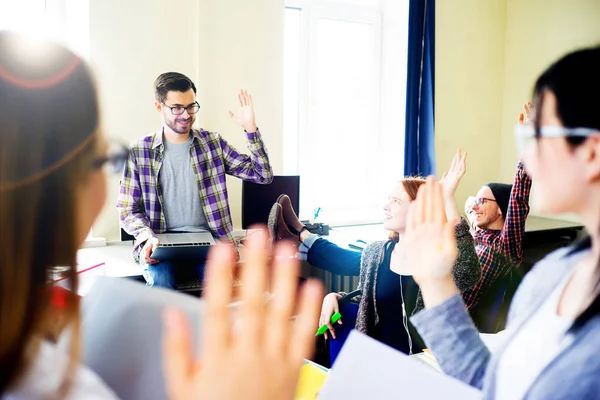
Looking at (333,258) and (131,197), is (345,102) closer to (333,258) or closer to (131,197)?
(333,258)

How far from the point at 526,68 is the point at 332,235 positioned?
239 centimetres

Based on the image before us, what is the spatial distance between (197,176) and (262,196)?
2.04 feet

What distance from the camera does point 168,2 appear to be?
315cm

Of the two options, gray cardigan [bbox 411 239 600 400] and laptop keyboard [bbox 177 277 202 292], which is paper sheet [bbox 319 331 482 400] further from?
laptop keyboard [bbox 177 277 202 292]

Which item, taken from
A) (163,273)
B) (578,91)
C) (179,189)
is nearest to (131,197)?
(179,189)

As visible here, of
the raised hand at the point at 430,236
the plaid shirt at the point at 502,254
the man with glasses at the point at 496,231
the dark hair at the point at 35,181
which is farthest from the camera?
the plaid shirt at the point at 502,254

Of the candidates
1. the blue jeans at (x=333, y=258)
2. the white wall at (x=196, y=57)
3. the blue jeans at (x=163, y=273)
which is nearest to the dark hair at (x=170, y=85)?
the white wall at (x=196, y=57)

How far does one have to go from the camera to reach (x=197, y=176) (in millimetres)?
2682

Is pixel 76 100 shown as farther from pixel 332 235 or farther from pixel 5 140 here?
pixel 332 235

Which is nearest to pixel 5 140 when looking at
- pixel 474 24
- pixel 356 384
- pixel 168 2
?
pixel 356 384

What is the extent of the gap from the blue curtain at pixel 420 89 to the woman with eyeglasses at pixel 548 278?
336 cm

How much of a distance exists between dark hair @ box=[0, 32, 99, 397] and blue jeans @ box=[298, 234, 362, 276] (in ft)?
7.04

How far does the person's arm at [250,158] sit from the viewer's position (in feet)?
8.71

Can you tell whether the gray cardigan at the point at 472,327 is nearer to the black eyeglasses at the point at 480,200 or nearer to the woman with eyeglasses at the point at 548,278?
the woman with eyeglasses at the point at 548,278
